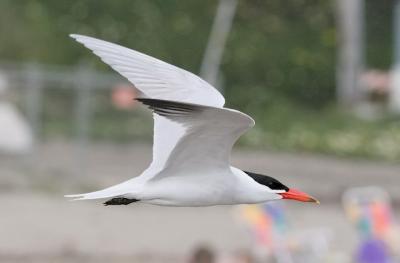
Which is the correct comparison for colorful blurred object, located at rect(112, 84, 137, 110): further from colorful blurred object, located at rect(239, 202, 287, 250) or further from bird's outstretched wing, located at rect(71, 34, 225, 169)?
bird's outstretched wing, located at rect(71, 34, 225, 169)

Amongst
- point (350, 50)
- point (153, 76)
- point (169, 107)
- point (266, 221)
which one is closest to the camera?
point (169, 107)

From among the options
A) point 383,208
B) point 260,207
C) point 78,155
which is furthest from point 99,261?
point 78,155

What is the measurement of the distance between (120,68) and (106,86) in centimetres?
1017

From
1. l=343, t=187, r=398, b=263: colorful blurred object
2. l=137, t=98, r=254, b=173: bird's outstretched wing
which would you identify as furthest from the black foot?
l=343, t=187, r=398, b=263: colorful blurred object

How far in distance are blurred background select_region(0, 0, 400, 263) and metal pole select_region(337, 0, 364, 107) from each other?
3 cm

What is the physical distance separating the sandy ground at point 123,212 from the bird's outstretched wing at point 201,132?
7.02 metres

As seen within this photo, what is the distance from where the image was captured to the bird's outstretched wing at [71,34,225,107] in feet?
15.6

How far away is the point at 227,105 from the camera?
1789 centimetres

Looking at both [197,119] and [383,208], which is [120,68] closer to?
[197,119]

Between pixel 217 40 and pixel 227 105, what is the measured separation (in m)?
2.11

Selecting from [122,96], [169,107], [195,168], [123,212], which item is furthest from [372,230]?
[169,107]

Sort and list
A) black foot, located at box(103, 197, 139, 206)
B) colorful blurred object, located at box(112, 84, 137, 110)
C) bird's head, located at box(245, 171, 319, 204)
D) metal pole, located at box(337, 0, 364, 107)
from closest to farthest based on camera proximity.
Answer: black foot, located at box(103, 197, 139, 206) → bird's head, located at box(245, 171, 319, 204) → colorful blurred object, located at box(112, 84, 137, 110) → metal pole, located at box(337, 0, 364, 107)

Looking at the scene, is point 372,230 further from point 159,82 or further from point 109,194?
point 109,194

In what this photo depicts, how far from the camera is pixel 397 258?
37.7ft
